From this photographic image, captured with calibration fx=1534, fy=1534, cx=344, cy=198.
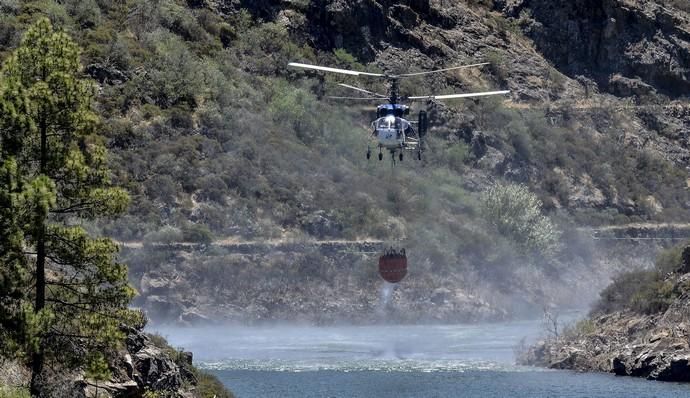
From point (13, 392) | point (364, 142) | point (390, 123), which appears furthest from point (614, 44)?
point (13, 392)

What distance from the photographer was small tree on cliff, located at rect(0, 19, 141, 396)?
38250 mm

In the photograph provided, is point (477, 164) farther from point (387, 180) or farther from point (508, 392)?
point (508, 392)

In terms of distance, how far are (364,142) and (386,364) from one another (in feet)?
162

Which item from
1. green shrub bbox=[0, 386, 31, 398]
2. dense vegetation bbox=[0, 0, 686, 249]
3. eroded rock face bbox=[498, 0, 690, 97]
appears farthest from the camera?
eroded rock face bbox=[498, 0, 690, 97]

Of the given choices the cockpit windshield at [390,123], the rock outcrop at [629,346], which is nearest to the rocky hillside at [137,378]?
A: the cockpit windshield at [390,123]

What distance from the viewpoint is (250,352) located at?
93375 millimetres

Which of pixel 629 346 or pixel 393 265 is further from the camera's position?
pixel 393 265

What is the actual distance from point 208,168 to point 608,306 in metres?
49.4

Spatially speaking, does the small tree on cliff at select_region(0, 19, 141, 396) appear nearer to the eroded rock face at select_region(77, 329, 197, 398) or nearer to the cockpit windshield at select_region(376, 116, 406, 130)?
the eroded rock face at select_region(77, 329, 197, 398)

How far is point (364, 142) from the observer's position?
436 ft

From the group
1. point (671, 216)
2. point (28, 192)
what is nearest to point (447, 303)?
point (671, 216)

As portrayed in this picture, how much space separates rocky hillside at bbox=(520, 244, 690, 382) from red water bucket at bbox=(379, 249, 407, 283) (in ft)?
26.5

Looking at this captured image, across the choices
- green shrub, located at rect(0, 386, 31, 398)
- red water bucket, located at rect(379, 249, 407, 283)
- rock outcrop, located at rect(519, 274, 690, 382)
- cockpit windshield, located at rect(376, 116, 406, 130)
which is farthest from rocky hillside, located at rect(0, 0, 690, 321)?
green shrub, located at rect(0, 386, 31, 398)

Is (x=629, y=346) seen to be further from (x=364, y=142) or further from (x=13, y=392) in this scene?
A: (x=364, y=142)
